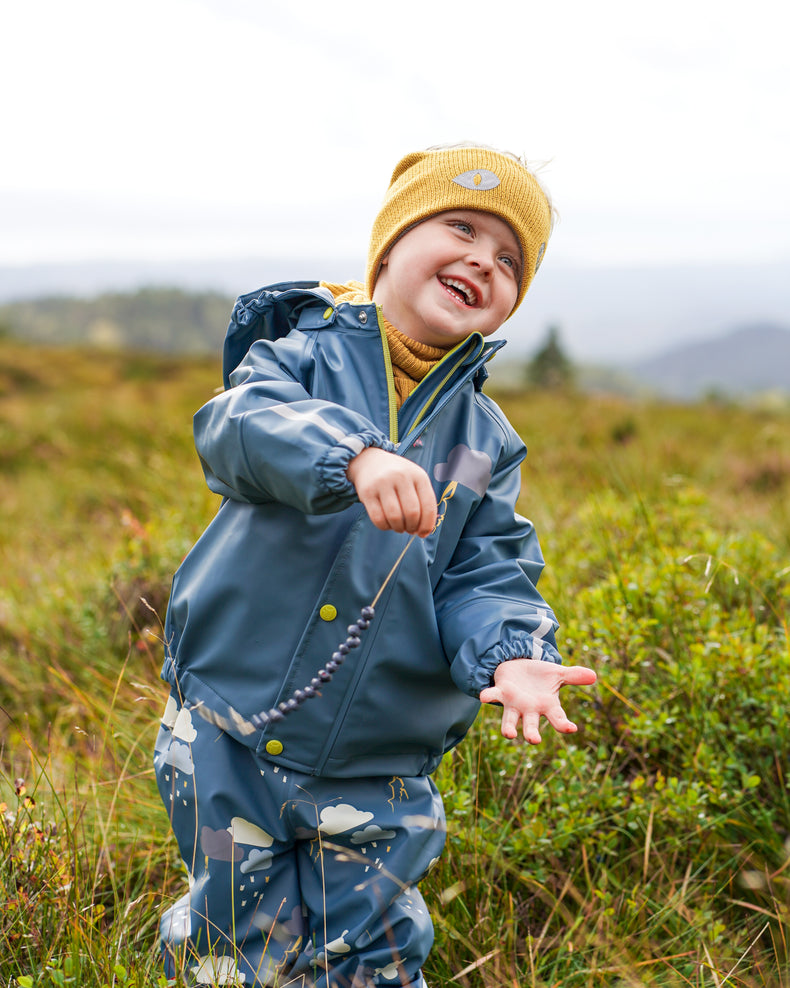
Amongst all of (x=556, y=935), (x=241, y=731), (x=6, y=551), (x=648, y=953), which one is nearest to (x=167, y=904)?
(x=241, y=731)

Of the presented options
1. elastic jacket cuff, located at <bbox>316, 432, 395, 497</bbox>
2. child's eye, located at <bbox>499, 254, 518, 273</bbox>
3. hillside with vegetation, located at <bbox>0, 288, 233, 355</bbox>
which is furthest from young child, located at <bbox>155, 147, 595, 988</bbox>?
hillside with vegetation, located at <bbox>0, 288, 233, 355</bbox>

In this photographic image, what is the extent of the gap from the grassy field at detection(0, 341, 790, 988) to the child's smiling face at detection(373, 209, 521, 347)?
108 centimetres

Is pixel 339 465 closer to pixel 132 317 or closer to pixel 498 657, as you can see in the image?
pixel 498 657

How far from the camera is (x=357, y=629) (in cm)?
159

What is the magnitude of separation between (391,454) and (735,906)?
5.75ft

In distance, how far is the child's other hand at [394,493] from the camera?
136cm

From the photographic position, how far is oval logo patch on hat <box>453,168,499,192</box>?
5.91 ft

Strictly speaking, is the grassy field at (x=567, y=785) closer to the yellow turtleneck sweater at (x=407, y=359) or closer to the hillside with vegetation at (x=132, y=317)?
the yellow turtleneck sweater at (x=407, y=359)

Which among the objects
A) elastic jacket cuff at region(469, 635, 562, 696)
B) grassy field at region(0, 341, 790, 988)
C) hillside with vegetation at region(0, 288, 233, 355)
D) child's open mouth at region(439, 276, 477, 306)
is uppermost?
child's open mouth at region(439, 276, 477, 306)

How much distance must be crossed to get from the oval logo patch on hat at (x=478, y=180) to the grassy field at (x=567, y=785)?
1.37 m

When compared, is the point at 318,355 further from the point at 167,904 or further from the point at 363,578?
the point at 167,904

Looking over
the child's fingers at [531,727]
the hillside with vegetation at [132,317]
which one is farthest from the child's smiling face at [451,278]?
the hillside with vegetation at [132,317]

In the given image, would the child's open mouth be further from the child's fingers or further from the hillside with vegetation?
the hillside with vegetation

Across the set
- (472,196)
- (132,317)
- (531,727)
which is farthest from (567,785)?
(132,317)
